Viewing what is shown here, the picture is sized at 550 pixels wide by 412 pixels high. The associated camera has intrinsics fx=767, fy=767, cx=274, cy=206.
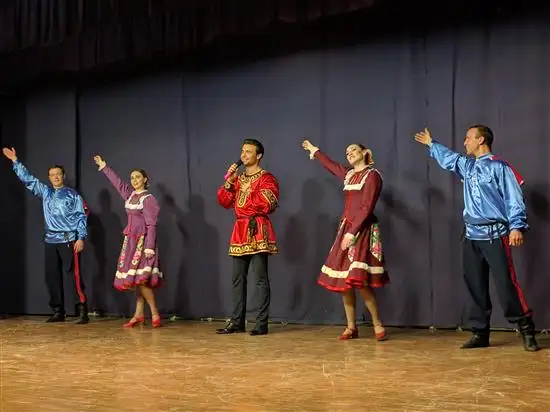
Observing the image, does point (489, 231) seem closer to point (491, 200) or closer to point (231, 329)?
point (491, 200)

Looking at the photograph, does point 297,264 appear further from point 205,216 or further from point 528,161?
point 528,161

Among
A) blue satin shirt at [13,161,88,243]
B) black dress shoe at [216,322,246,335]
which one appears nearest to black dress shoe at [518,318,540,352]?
black dress shoe at [216,322,246,335]

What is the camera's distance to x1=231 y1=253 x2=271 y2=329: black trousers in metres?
5.17

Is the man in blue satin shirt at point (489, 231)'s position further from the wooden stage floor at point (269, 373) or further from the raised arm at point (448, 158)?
the wooden stage floor at point (269, 373)

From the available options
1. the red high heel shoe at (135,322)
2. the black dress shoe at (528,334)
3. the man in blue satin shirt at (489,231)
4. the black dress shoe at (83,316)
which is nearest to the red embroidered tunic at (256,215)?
the red high heel shoe at (135,322)

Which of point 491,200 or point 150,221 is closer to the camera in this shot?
point 491,200

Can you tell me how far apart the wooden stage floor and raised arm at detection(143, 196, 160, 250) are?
0.67 meters

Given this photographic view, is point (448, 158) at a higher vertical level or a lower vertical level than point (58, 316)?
higher

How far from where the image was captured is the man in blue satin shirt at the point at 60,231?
6.20 meters

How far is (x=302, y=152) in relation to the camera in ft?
19.4

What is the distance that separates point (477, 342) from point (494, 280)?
0.40 metres

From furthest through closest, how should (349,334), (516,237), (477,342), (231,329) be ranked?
(231,329) < (349,334) < (477,342) < (516,237)

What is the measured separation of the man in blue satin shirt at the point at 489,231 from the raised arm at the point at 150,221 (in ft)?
7.39

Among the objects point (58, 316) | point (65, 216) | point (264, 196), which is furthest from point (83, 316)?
point (264, 196)
